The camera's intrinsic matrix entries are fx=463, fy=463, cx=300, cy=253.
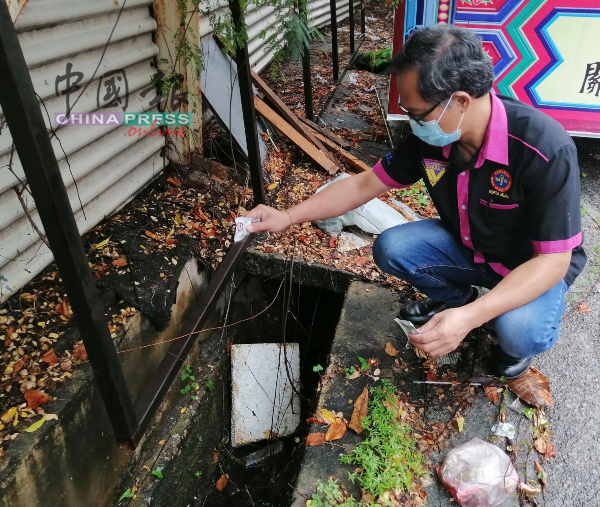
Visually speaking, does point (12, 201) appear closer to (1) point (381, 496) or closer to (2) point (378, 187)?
(2) point (378, 187)

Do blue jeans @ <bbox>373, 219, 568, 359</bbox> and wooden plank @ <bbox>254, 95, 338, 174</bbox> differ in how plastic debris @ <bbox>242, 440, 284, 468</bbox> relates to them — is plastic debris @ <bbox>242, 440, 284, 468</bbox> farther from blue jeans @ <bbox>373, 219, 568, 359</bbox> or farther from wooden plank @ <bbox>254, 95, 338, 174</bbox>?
wooden plank @ <bbox>254, 95, 338, 174</bbox>

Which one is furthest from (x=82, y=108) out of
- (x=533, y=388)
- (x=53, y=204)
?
(x=533, y=388)

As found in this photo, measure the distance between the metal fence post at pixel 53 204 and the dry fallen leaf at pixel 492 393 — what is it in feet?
6.01

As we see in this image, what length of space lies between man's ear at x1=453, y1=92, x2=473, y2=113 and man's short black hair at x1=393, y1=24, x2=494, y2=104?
2 cm

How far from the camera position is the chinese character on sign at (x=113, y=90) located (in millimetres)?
3058

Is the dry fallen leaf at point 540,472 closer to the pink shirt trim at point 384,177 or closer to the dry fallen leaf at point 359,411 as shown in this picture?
the dry fallen leaf at point 359,411

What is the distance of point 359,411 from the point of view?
7.74ft

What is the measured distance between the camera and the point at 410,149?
2.47 m

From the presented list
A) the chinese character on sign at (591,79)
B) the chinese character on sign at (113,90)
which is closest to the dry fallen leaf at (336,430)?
the chinese character on sign at (113,90)

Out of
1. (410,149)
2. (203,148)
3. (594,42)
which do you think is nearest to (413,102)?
(410,149)

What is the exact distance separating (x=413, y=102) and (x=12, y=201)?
2.20 meters

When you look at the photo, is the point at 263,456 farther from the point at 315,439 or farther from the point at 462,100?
the point at 462,100

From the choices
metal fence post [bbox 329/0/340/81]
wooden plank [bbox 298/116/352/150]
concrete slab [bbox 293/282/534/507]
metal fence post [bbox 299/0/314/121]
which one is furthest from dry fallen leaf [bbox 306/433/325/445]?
metal fence post [bbox 329/0/340/81]

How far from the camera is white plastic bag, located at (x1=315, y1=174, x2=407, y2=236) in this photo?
3697 millimetres
